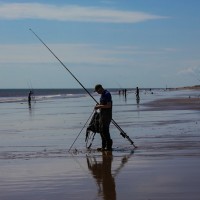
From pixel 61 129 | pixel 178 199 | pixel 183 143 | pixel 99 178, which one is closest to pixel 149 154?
pixel 183 143

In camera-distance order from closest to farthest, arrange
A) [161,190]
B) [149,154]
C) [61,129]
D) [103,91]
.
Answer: [161,190] → [149,154] → [103,91] → [61,129]

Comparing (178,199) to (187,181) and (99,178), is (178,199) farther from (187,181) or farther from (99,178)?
(99,178)

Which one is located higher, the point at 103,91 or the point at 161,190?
the point at 103,91

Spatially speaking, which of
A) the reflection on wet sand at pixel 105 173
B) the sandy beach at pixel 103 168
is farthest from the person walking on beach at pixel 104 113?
the reflection on wet sand at pixel 105 173

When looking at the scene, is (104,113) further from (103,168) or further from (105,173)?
(105,173)

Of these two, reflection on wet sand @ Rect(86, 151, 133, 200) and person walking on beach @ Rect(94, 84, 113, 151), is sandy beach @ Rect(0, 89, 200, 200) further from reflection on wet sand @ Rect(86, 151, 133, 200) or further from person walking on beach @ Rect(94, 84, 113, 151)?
person walking on beach @ Rect(94, 84, 113, 151)

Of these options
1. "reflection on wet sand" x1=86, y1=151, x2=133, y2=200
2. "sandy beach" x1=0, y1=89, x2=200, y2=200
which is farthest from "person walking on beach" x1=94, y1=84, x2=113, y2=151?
"reflection on wet sand" x1=86, y1=151, x2=133, y2=200

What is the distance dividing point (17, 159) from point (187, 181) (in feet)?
15.6

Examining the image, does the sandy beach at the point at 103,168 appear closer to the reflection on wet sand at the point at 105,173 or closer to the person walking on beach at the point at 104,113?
the reflection on wet sand at the point at 105,173

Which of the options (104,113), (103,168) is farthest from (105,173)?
(104,113)

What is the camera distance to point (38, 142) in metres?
14.7

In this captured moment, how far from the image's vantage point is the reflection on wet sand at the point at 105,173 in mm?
7457

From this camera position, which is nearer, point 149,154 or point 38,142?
point 149,154

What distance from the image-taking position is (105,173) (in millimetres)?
9164
